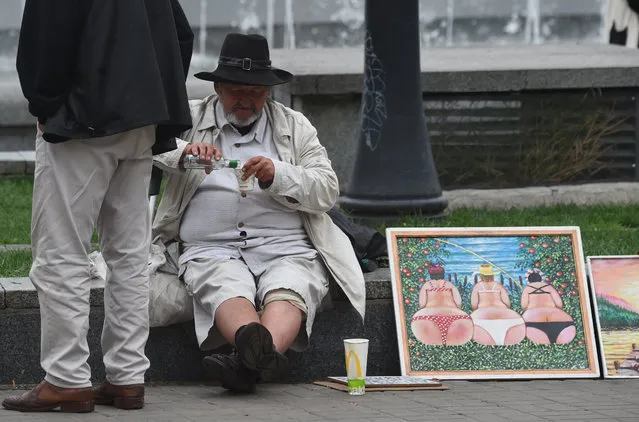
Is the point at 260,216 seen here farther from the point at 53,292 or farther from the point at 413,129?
the point at 413,129

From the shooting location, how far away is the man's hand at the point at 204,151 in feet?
20.0

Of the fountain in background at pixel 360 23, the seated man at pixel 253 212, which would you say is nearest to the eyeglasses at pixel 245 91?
the seated man at pixel 253 212

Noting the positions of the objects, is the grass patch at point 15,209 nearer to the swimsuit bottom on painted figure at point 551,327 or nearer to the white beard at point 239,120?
the white beard at point 239,120

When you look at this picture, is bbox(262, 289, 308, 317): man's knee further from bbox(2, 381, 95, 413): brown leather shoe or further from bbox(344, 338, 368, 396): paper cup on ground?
bbox(2, 381, 95, 413): brown leather shoe

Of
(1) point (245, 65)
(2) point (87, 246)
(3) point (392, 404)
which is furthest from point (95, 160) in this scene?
(3) point (392, 404)

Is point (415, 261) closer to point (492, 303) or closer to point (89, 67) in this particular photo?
point (492, 303)

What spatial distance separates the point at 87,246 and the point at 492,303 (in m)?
1.99

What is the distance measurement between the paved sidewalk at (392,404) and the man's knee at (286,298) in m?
0.36

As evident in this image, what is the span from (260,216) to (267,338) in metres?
0.79

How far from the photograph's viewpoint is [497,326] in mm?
6625

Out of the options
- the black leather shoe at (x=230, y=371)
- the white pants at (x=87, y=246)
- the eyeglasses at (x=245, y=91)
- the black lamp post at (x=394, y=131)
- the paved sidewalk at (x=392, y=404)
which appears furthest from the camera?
Answer: the black lamp post at (x=394, y=131)

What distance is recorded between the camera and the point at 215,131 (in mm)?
6418

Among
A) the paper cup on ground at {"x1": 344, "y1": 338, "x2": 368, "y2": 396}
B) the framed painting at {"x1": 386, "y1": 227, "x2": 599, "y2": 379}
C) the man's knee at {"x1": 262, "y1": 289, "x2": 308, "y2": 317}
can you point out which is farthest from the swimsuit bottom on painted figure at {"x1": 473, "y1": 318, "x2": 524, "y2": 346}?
the man's knee at {"x1": 262, "y1": 289, "x2": 308, "y2": 317}

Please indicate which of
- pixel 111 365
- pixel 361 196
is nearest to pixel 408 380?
pixel 111 365
